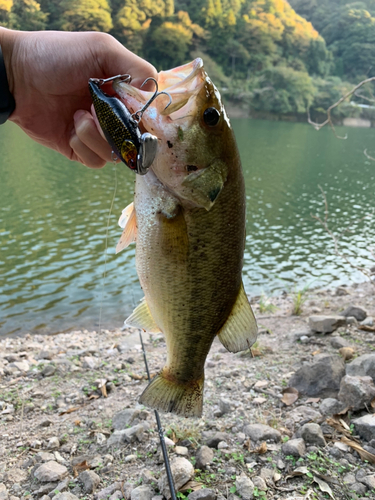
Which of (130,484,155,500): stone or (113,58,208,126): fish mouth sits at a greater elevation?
(113,58,208,126): fish mouth

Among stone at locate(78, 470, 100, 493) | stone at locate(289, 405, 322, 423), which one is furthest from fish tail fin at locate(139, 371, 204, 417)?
stone at locate(289, 405, 322, 423)

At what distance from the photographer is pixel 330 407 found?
3.66 m

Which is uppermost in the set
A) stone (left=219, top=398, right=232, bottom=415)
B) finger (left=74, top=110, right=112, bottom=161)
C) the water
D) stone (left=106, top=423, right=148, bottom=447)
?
finger (left=74, top=110, right=112, bottom=161)

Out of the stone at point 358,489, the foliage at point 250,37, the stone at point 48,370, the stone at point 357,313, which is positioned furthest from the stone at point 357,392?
the foliage at point 250,37

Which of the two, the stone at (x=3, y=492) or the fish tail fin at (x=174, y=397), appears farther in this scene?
the stone at (x=3, y=492)

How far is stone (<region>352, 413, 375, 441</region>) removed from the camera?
3.23 metres

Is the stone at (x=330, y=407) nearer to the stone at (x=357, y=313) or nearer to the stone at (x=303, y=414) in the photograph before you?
the stone at (x=303, y=414)

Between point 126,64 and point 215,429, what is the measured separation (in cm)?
308

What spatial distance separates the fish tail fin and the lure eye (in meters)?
1.09

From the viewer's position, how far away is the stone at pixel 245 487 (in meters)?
2.80

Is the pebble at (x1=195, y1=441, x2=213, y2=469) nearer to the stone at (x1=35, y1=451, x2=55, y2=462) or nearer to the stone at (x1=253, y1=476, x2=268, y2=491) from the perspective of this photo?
the stone at (x1=253, y1=476, x2=268, y2=491)

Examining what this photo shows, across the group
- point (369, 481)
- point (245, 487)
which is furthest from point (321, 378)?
point (245, 487)

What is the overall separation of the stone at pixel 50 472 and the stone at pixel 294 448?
5.68 ft

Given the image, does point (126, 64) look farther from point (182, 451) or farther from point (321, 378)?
point (321, 378)
